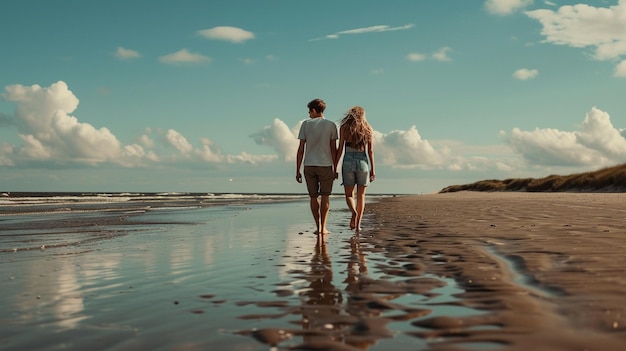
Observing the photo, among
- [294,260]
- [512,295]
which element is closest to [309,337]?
[512,295]

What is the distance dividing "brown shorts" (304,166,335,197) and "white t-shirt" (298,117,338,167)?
0.10 metres

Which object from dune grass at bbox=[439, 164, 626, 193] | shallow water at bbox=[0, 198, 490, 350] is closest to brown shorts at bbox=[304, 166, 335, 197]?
shallow water at bbox=[0, 198, 490, 350]

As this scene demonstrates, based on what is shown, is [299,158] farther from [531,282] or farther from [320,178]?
[531,282]

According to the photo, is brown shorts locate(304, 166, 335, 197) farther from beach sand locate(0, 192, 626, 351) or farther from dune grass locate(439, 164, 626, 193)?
dune grass locate(439, 164, 626, 193)

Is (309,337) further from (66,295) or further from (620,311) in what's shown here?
(66,295)

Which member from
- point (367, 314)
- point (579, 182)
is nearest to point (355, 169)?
point (367, 314)

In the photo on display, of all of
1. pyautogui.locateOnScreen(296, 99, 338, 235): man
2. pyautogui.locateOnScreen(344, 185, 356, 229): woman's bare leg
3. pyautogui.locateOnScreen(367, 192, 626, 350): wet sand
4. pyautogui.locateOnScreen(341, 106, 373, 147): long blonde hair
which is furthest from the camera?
pyautogui.locateOnScreen(344, 185, 356, 229): woman's bare leg

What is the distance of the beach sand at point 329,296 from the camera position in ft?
9.35

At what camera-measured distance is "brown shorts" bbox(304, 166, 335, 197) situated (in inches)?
381

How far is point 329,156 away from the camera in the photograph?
9.71 metres

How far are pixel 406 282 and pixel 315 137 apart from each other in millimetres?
5476

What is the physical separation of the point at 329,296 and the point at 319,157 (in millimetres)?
5808

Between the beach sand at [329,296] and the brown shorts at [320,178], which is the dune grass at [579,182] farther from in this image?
the beach sand at [329,296]

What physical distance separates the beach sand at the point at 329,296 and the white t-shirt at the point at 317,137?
2.53m
